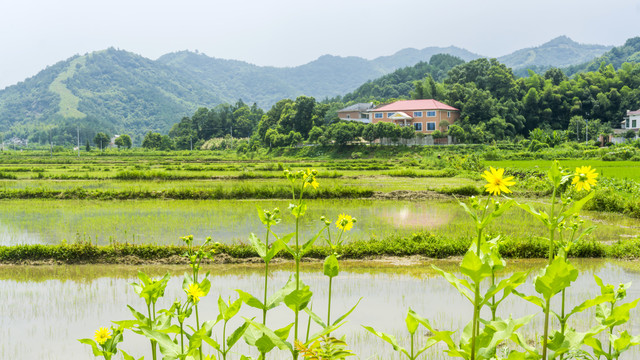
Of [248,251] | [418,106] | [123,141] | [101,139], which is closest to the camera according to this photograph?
[248,251]

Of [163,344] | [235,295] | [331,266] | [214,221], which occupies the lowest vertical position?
[235,295]

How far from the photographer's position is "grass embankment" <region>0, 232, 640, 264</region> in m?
9.98

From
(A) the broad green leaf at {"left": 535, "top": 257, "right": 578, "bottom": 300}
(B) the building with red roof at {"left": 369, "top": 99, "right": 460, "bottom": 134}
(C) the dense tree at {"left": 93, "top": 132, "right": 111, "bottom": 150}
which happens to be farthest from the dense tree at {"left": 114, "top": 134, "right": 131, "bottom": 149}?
(A) the broad green leaf at {"left": 535, "top": 257, "right": 578, "bottom": 300}

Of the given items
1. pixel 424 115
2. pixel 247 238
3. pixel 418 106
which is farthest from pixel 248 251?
pixel 418 106

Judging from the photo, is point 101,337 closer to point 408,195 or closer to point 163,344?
point 163,344

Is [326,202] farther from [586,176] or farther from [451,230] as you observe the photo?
[586,176]

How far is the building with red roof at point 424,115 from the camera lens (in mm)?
56156

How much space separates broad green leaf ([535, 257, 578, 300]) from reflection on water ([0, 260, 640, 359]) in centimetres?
304

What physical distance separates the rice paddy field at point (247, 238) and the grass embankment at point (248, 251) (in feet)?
1.10

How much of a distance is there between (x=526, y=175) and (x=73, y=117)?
5011 inches

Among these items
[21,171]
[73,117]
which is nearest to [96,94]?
[73,117]

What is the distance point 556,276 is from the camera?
81.7 inches

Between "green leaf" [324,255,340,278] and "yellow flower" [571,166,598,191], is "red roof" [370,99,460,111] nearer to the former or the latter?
"yellow flower" [571,166,598,191]

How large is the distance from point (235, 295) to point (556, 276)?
6022mm
